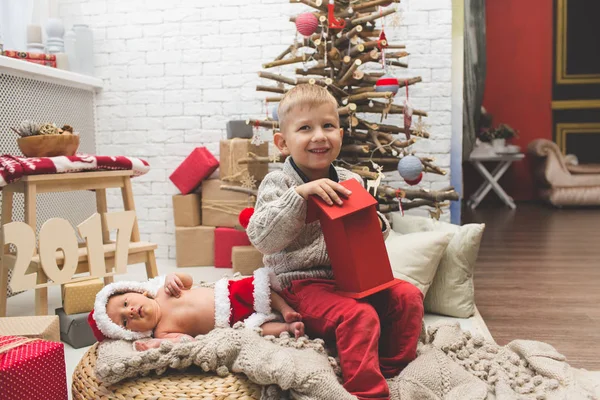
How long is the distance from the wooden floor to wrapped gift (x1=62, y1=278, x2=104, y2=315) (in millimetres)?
1650

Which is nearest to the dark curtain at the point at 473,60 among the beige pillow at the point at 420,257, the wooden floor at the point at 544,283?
the wooden floor at the point at 544,283

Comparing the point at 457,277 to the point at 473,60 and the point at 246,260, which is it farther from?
the point at 473,60

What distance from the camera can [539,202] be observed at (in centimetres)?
717

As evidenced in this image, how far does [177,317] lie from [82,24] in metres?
2.84

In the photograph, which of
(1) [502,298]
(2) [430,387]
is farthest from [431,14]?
(2) [430,387]

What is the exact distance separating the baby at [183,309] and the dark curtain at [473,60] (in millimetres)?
3062

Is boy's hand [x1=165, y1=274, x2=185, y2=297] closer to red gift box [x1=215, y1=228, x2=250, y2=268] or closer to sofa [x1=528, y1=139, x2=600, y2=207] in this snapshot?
red gift box [x1=215, y1=228, x2=250, y2=268]

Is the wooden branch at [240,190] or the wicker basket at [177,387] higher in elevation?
the wooden branch at [240,190]

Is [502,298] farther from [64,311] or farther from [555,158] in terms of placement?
[555,158]

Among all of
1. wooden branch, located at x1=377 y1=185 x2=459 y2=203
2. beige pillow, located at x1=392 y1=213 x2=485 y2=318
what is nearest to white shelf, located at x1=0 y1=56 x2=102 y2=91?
wooden branch, located at x1=377 y1=185 x2=459 y2=203

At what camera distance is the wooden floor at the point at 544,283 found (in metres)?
2.38

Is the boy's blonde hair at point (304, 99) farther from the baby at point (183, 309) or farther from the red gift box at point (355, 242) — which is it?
Result: the baby at point (183, 309)

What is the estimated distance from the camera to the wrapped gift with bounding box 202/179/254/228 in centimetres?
358

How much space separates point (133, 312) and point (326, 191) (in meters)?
0.66
